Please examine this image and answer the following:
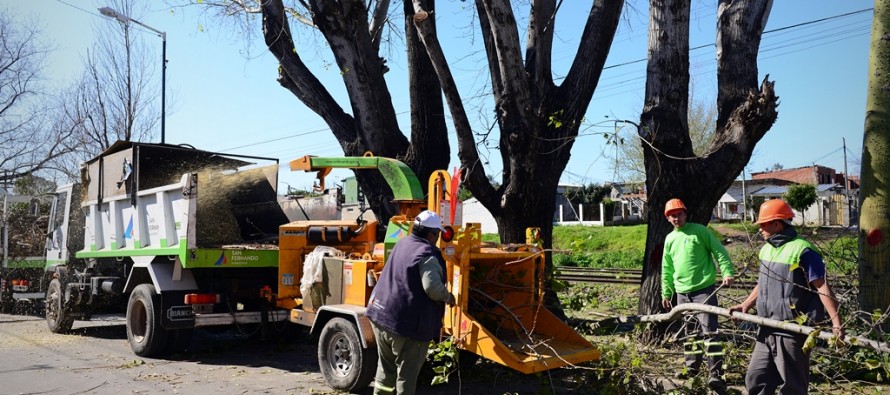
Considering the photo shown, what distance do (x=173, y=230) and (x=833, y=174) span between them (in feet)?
264

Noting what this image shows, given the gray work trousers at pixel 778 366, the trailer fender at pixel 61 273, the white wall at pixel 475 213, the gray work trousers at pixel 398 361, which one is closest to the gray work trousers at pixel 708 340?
the gray work trousers at pixel 778 366

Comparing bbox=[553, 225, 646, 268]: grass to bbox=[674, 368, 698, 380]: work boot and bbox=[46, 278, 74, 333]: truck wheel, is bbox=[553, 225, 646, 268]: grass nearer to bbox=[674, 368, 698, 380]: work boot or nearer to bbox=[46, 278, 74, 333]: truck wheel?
bbox=[46, 278, 74, 333]: truck wheel

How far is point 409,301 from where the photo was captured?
17.0ft

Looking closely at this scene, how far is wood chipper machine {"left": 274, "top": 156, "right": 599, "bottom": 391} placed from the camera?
19.2 feet

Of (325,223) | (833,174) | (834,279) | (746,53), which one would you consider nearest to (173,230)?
(325,223)

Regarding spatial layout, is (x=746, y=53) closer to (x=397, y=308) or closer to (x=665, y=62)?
(x=665, y=62)

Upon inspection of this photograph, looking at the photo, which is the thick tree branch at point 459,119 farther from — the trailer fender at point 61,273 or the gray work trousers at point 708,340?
the trailer fender at point 61,273

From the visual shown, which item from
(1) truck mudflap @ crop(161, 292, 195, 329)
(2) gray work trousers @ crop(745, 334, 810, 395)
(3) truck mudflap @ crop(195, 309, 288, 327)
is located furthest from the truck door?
(2) gray work trousers @ crop(745, 334, 810, 395)

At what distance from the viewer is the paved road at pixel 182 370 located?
22.1ft

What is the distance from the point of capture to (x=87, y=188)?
10664 millimetres

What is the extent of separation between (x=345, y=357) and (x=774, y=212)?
393 cm

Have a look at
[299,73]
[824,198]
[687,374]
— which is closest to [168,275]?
[299,73]

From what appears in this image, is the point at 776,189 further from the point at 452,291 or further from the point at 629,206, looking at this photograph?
the point at 452,291

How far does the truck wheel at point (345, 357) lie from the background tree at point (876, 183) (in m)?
4.66
